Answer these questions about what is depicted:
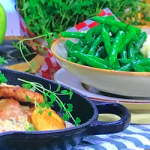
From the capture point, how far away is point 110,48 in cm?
57

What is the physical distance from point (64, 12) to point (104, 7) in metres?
0.15

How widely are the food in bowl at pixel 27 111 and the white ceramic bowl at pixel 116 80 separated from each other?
2.8 inches

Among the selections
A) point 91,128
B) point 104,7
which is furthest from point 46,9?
point 91,128

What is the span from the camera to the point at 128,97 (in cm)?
54

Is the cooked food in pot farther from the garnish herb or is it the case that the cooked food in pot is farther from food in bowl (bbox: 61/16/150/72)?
food in bowl (bbox: 61/16/150/72)

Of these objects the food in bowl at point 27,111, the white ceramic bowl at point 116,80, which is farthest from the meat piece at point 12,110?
the white ceramic bowl at point 116,80

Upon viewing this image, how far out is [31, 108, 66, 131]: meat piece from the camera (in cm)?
38

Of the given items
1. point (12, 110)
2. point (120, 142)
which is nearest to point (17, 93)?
point (12, 110)

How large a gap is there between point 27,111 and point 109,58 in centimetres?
20

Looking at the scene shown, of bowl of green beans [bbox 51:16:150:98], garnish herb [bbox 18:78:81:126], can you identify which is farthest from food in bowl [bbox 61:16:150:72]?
garnish herb [bbox 18:78:81:126]

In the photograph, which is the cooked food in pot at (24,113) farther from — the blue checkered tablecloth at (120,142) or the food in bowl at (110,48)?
the food in bowl at (110,48)

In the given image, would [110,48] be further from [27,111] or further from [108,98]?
[27,111]

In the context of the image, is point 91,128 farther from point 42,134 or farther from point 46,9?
point 46,9

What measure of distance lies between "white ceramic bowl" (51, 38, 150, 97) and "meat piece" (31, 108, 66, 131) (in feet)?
0.39
